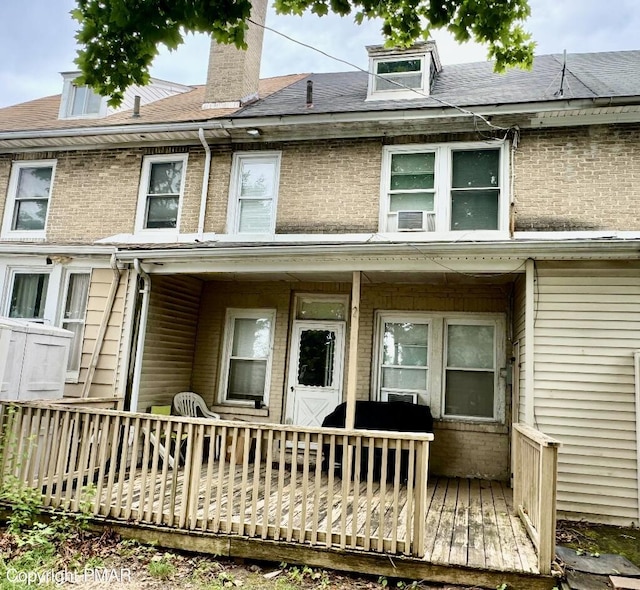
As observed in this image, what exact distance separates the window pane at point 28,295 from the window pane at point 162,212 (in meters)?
1.94

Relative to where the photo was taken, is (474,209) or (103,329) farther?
(474,209)

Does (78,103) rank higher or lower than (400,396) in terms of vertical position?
higher

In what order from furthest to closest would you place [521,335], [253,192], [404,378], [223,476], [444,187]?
[253,192] → [404,378] → [444,187] → [521,335] → [223,476]

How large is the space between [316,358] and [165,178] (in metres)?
4.16

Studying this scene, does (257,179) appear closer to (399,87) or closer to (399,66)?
(399,87)

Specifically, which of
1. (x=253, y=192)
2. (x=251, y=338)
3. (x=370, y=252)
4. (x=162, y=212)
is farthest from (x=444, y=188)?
(x=162, y=212)

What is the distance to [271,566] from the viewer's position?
4.62 meters

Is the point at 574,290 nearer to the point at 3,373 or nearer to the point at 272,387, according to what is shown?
the point at 272,387

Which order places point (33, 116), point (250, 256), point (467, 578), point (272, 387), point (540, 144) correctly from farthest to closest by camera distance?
1. point (33, 116)
2. point (272, 387)
3. point (540, 144)
4. point (250, 256)
5. point (467, 578)

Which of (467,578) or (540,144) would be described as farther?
(540,144)

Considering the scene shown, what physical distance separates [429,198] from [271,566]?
5.72 m

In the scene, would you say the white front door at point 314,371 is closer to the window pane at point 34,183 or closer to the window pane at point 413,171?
the window pane at point 413,171

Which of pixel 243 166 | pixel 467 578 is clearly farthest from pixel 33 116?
pixel 467 578

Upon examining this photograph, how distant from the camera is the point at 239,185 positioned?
8.88 metres
